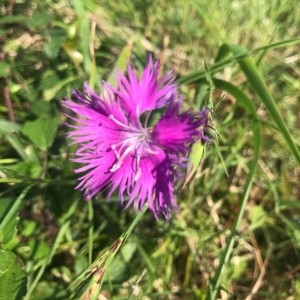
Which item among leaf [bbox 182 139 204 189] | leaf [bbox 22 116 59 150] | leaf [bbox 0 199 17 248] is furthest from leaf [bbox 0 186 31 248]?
leaf [bbox 182 139 204 189]

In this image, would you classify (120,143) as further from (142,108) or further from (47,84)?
(47,84)

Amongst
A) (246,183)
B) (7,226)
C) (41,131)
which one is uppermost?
(41,131)

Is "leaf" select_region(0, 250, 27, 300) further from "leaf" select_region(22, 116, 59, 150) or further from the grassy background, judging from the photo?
"leaf" select_region(22, 116, 59, 150)

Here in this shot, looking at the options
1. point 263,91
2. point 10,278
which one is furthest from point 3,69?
point 263,91

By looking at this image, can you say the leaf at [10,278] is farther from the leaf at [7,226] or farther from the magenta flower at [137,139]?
the magenta flower at [137,139]

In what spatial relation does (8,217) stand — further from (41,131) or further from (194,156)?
(194,156)

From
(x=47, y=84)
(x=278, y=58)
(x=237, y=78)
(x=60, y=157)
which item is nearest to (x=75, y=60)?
(x=47, y=84)
